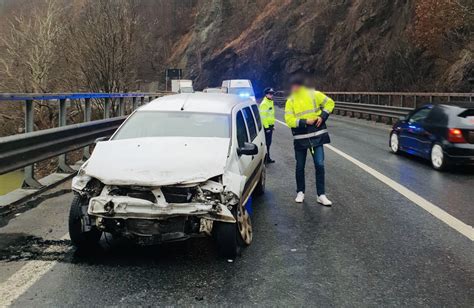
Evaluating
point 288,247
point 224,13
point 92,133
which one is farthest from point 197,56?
point 288,247

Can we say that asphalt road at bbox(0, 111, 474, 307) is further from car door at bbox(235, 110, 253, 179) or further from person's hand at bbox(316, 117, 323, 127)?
person's hand at bbox(316, 117, 323, 127)

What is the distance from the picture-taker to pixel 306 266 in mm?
4504

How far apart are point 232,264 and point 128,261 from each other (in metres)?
0.97

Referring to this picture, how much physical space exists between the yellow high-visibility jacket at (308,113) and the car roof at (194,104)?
2.69 feet

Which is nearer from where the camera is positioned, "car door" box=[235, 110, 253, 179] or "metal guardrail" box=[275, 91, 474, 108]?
"car door" box=[235, 110, 253, 179]

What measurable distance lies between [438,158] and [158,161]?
7.15 metres

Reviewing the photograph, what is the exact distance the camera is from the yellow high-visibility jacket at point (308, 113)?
6867mm

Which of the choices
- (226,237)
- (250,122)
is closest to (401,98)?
(250,122)

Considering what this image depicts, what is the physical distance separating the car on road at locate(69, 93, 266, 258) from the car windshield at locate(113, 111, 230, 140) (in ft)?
0.45

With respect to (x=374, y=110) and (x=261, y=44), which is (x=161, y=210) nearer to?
(x=374, y=110)

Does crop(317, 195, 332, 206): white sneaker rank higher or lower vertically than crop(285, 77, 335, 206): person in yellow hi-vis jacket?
lower

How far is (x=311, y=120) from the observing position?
6836mm

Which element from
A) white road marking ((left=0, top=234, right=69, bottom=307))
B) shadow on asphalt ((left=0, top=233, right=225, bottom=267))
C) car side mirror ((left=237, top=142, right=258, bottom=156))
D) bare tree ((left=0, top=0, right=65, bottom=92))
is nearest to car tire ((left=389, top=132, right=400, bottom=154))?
car side mirror ((left=237, top=142, right=258, bottom=156))

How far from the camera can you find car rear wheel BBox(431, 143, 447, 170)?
9.72 meters
